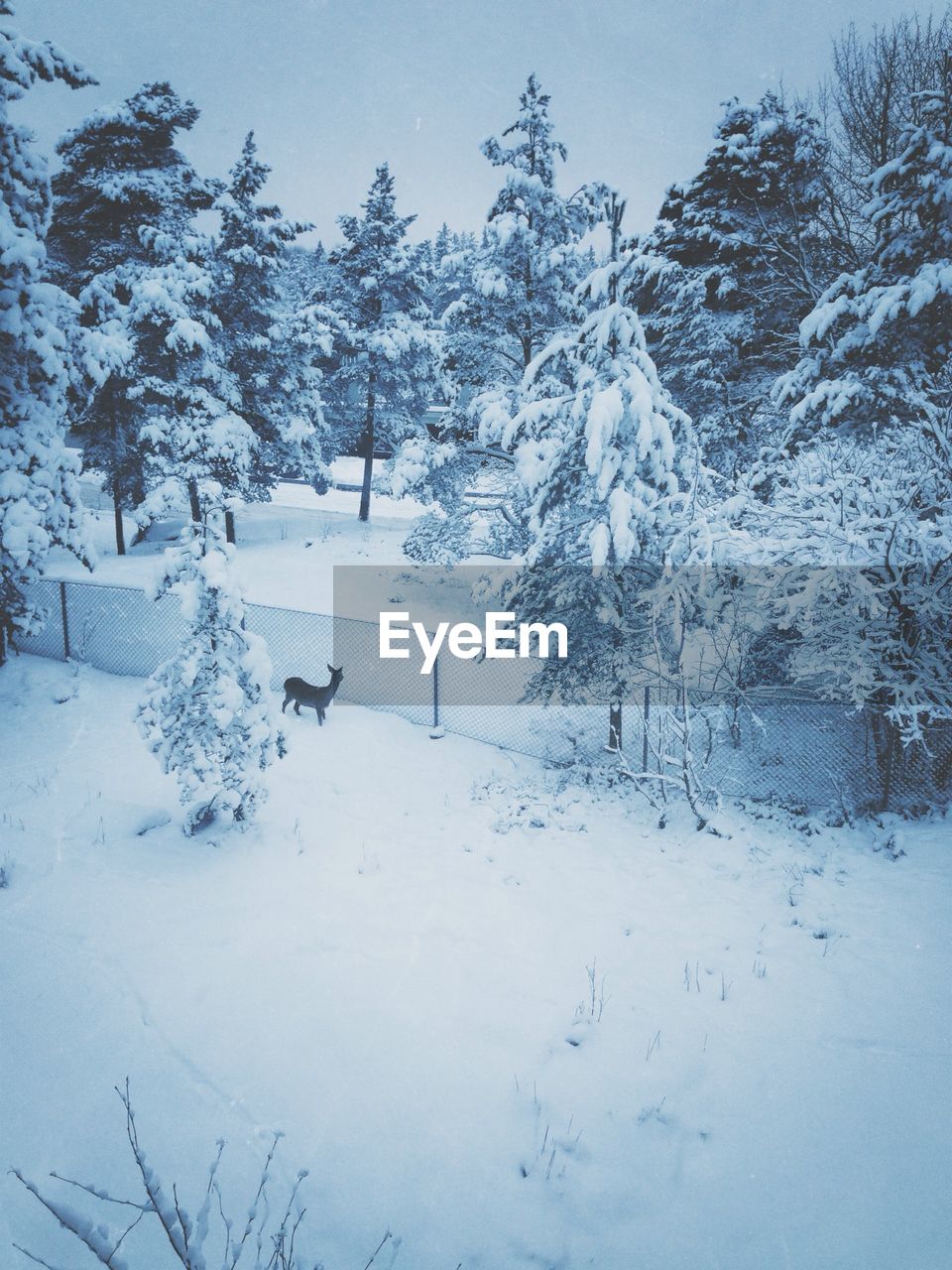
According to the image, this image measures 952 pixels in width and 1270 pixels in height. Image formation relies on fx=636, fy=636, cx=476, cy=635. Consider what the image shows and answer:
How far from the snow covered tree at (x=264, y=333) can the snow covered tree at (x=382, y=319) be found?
169 centimetres

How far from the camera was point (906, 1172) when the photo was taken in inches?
141

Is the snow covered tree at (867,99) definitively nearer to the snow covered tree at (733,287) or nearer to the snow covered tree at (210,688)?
the snow covered tree at (733,287)

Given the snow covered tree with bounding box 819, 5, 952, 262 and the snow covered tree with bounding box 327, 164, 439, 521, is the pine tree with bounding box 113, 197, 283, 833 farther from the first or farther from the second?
the snow covered tree with bounding box 819, 5, 952, 262

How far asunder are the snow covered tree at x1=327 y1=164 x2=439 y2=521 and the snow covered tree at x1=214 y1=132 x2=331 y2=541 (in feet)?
5.55

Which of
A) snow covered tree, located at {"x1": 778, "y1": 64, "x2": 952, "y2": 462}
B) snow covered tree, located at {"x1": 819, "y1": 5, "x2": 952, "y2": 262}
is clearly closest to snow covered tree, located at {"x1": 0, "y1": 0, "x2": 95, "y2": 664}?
snow covered tree, located at {"x1": 778, "y1": 64, "x2": 952, "y2": 462}

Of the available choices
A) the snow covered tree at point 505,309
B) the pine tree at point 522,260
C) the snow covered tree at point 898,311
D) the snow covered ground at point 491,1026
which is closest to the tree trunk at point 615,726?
the snow covered ground at point 491,1026

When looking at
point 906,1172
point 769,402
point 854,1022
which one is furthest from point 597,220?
point 906,1172

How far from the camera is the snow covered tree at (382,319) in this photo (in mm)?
21016

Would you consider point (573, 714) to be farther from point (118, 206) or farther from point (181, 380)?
point (118, 206)

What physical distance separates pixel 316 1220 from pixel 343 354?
23.3 metres

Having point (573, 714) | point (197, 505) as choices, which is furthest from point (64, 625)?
point (573, 714)

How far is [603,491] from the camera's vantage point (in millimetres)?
7590

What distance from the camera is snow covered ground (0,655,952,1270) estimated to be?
132 inches

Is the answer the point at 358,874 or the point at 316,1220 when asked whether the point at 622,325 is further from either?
the point at 316,1220
